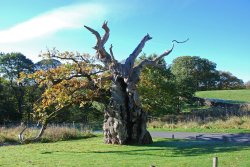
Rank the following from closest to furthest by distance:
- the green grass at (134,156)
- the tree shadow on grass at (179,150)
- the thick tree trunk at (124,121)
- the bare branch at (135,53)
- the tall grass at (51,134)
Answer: the green grass at (134,156) → the tree shadow on grass at (179,150) → the thick tree trunk at (124,121) → the bare branch at (135,53) → the tall grass at (51,134)

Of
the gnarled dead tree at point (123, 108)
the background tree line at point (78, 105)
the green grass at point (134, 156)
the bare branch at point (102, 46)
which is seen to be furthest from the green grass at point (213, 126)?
the bare branch at point (102, 46)

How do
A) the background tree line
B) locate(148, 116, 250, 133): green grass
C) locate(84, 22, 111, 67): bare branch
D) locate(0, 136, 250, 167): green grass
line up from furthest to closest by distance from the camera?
the background tree line
locate(148, 116, 250, 133): green grass
locate(84, 22, 111, 67): bare branch
locate(0, 136, 250, 167): green grass

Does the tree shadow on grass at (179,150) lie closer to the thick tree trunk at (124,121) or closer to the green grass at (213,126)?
the thick tree trunk at (124,121)

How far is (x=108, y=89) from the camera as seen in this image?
23.8 meters

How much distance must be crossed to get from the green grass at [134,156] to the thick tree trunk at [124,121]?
1.16 m

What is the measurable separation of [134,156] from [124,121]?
17.0 ft

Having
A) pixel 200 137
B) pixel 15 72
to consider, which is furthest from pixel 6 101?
pixel 200 137

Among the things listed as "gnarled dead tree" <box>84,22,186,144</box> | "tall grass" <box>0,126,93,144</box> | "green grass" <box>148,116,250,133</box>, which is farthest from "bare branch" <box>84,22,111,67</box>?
"green grass" <box>148,116,250,133</box>

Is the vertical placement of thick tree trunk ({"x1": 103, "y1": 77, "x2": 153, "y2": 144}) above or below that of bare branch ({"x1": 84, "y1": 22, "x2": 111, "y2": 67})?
below

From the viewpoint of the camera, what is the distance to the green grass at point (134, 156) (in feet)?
47.0

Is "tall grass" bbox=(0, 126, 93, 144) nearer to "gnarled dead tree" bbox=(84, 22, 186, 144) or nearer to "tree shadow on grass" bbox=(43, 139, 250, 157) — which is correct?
"gnarled dead tree" bbox=(84, 22, 186, 144)

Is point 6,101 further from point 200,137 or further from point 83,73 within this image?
point 200,137

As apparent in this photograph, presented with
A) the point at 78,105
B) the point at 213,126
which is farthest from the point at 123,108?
the point at 78,105

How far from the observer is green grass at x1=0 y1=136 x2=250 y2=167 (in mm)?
14336
